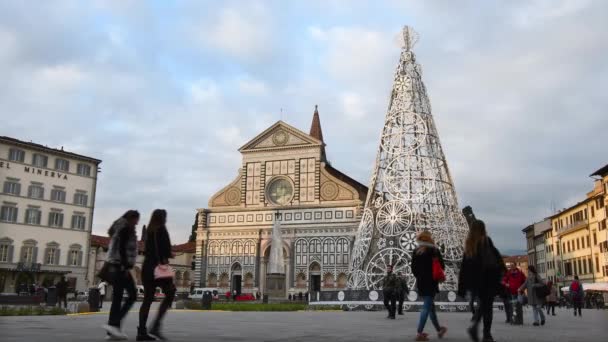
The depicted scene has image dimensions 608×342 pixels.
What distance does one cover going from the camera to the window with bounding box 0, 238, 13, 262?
4594 centimetres

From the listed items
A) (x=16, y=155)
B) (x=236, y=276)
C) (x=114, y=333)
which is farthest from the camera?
(x=236, y=276)

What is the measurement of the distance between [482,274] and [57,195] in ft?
160

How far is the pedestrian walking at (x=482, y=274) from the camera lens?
743cm

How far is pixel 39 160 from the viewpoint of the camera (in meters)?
48.9

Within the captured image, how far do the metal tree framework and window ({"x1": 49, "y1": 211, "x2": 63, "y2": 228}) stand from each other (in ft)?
103

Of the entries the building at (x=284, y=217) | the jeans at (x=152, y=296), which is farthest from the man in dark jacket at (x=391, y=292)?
the building at (x=284, y=217)

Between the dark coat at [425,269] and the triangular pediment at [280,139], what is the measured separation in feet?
167

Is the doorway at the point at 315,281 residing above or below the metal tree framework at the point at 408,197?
below

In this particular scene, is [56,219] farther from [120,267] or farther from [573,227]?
[573,227]

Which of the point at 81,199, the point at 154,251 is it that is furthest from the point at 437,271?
the point at 81,199

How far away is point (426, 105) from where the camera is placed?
28.2 meters

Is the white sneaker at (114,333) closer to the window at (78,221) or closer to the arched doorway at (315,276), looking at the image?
the window at (78,221)

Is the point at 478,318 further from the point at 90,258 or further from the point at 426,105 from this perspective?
the point at 90,258

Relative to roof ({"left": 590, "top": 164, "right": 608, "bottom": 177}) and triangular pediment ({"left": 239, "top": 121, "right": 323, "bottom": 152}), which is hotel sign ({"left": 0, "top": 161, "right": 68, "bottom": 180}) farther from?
roof ({"left": 590, "top": 164, "right": 608, "bottom": 177})
